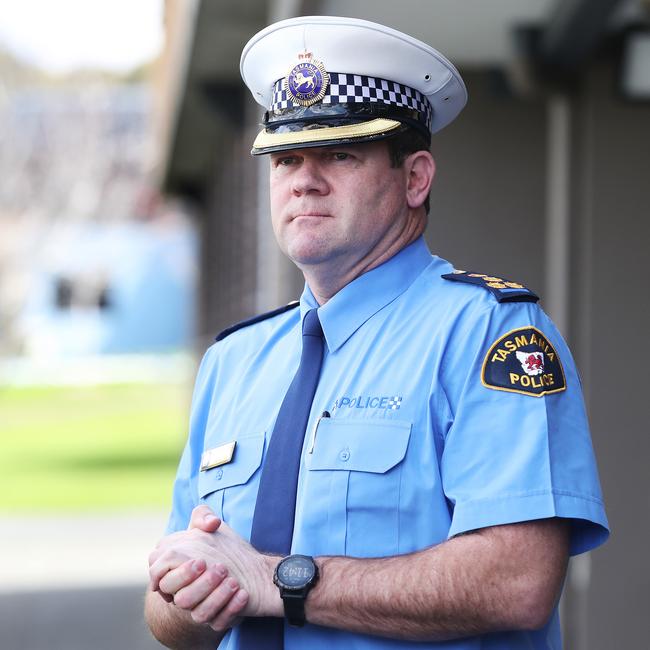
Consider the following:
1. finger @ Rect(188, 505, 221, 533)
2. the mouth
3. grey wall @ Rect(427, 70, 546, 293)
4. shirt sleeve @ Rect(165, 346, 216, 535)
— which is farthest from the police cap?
grey wall @ Rect(427, 70, 546, 293)

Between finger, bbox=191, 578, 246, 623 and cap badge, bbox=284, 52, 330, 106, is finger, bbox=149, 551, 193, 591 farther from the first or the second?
cap badge, bbox=284, 52, 330, 106

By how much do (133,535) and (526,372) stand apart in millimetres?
8770

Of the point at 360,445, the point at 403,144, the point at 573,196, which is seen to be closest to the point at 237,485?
the point at 360,445

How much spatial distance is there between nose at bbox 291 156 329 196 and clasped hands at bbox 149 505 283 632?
58 cm

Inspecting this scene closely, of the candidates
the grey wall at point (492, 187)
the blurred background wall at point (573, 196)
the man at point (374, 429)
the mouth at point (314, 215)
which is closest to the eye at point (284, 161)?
the man at point (374, 429)

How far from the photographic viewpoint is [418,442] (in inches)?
72.9

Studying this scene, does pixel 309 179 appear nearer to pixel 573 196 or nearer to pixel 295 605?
pixel 295 605

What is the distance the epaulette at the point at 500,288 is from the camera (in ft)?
6.25

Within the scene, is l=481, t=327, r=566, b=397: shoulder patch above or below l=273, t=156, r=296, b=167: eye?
below

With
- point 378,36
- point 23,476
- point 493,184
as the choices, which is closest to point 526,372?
point 378,36

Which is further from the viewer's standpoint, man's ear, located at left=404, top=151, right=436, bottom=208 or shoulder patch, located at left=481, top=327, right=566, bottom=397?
man's ear, located at left=404, top=151, right=436, bottom=208

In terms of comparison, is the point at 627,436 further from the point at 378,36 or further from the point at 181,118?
the point at 181,118

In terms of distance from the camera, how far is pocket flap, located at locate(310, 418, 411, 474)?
1.85 m

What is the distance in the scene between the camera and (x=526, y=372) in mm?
1809
